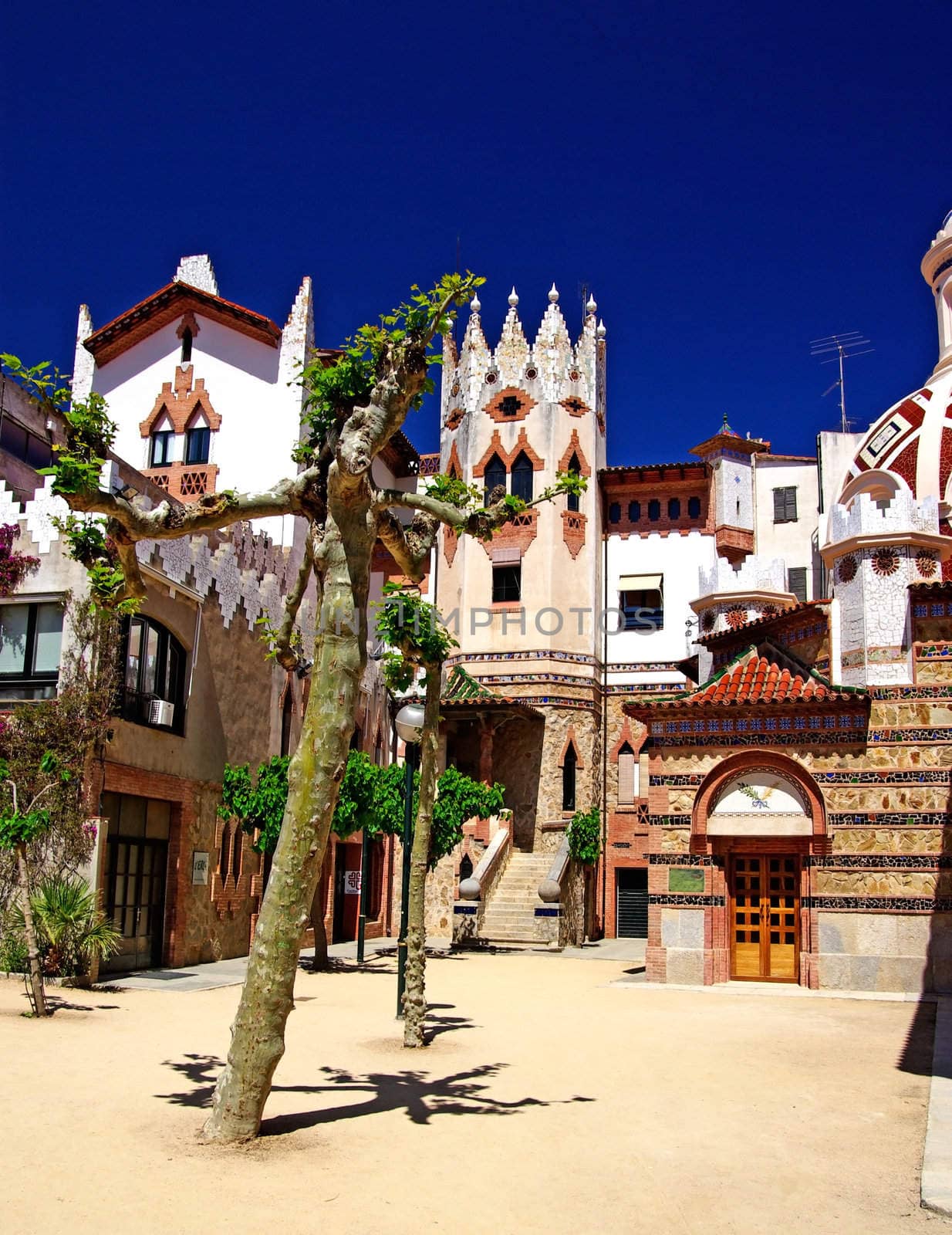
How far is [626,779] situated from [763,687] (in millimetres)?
14990

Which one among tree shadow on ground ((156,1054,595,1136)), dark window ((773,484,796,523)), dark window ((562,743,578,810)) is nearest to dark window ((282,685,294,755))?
dark window ((562,743,578,810))

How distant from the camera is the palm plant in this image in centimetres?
1622

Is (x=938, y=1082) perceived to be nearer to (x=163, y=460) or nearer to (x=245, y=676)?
(x=245, y=676)

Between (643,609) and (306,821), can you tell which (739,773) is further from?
(643,609)

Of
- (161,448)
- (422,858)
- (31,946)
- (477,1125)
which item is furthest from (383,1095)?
(161,448)

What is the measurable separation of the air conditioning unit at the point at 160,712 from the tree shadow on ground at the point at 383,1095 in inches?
367

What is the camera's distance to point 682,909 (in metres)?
19.6

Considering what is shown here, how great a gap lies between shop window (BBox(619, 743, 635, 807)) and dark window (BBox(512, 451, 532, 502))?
8333 millimetres

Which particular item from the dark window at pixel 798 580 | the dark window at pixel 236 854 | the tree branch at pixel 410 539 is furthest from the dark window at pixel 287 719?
the tree branch at pixel 410 539

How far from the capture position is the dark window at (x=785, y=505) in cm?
3547

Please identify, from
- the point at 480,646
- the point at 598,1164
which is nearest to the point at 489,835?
the point at 480,646

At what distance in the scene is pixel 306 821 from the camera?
8.03 meters

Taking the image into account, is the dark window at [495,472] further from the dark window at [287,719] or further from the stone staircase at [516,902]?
the dark window at [287,719]

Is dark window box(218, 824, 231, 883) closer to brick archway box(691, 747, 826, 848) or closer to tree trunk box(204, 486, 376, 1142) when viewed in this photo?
brick archway box(691, 747, 826, 848)
